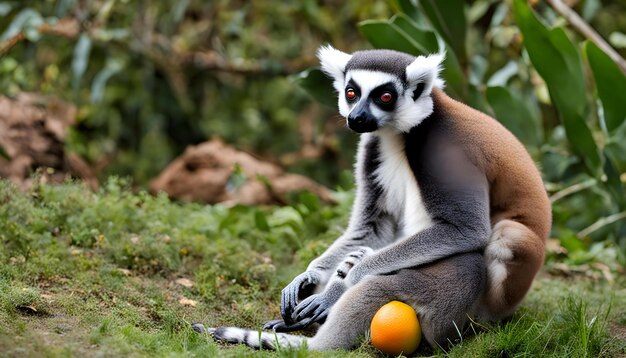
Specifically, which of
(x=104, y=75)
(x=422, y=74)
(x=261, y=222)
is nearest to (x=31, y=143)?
(x=104, y=75)

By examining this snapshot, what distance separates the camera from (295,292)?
4.81m

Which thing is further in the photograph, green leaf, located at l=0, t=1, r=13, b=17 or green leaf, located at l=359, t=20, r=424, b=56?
green leaf, located at l=0, t=1, r=13, b=17

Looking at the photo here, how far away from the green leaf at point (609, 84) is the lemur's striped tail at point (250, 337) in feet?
12.3

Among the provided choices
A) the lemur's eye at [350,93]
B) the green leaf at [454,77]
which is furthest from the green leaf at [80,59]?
the lemur's eye at [350,93]

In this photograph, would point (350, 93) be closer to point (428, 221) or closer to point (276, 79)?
point (428, 221)

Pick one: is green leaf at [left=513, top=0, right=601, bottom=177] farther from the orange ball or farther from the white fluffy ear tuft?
the orange ball

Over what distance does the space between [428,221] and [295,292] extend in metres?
0.97

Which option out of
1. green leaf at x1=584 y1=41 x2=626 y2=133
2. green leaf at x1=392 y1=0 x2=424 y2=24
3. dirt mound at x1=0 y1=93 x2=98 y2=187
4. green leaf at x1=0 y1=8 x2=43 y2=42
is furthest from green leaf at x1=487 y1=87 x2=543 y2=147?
green leaf at x1=0 y1=8 x2=43 y2=42

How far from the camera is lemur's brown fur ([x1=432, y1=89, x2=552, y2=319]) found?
463cm

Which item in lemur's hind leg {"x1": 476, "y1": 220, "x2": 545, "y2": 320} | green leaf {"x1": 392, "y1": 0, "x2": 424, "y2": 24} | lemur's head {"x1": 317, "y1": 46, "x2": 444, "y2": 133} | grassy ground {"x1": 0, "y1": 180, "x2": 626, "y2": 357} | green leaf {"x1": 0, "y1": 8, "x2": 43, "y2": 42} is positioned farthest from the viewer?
green leaf {"x1": 0, "y1": 8, "x2": 43, "y2": 42}

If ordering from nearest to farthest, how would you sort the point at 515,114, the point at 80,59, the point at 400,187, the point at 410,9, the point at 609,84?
the point at 400,187 < the point at 609,84 < the point at 515,114 < the point at 410,9 < the point at 80,59

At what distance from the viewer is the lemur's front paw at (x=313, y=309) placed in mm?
4613

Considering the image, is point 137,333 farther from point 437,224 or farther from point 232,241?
point 232,241

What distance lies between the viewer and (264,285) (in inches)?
220
